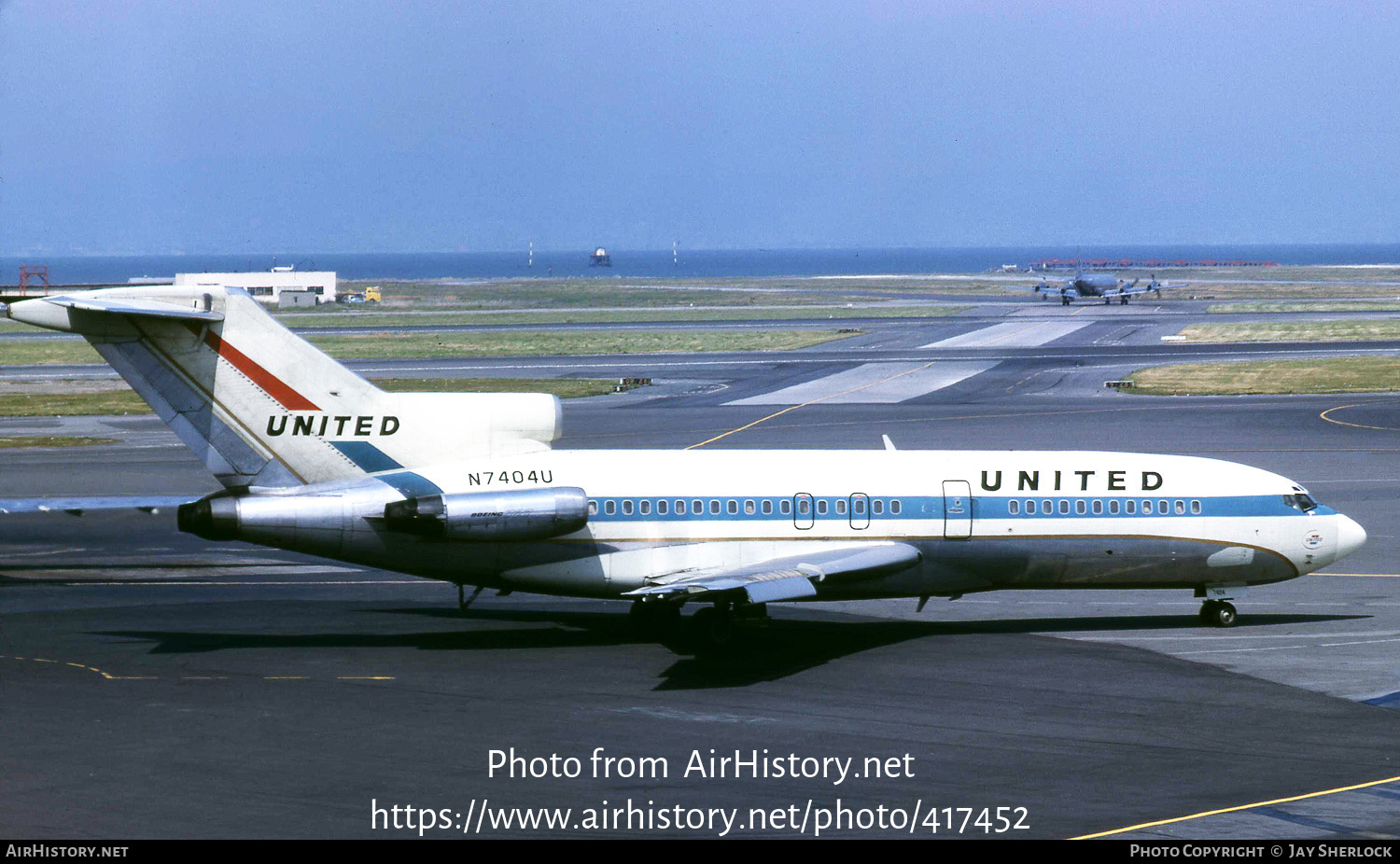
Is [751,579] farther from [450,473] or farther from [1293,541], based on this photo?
[1293,541]

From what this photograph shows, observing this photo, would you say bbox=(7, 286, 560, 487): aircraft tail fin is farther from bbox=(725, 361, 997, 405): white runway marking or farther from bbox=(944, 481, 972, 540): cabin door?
bbox=(725, 361, 997, 405): white runway marking

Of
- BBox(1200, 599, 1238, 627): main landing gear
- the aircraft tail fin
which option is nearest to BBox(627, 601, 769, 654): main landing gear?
the aircraft tail fin

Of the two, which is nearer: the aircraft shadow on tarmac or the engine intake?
the aircraft shadow on tarmac

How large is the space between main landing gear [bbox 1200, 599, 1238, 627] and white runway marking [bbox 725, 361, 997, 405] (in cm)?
3941

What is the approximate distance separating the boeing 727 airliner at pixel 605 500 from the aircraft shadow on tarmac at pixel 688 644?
88 cm

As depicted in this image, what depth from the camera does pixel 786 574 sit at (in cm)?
2659

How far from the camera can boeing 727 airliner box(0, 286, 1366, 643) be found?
26969mm

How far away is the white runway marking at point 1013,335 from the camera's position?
104812 millimetres

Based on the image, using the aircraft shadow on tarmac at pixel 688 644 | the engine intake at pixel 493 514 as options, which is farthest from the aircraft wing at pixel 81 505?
the engine intake at pixel 493 514

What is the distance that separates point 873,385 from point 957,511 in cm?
4953

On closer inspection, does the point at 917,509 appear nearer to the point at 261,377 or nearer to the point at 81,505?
the point at 261,377

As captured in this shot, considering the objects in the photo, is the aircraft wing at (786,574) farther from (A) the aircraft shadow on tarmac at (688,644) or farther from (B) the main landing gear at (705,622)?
(A) the aircraft shadow on tarmac at (688,644)

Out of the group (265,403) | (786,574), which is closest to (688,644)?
(786,574)

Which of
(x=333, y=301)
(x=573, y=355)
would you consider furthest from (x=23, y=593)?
(x=333, y=301)
